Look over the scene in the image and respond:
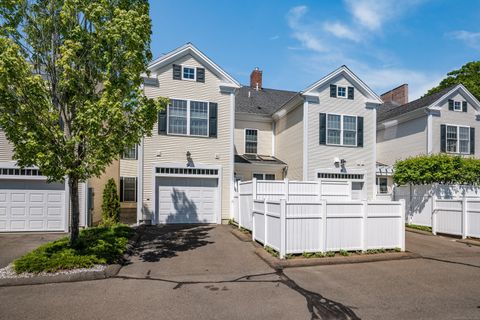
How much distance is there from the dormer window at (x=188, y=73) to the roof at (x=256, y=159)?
5281mm

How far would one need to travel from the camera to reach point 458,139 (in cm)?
1944

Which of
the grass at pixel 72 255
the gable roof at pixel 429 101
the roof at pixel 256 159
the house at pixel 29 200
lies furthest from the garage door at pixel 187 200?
the gable roof at pixel 429 101

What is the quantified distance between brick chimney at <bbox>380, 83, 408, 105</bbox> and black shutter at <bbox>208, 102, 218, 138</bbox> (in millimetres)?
20303

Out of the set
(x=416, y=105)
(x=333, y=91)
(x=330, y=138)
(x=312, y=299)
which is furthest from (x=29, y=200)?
(x=416, y=105)

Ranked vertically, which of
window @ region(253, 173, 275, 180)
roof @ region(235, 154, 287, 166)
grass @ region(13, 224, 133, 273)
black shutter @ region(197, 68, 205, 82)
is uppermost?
black shutter @ region(197, 68, 205, 82)

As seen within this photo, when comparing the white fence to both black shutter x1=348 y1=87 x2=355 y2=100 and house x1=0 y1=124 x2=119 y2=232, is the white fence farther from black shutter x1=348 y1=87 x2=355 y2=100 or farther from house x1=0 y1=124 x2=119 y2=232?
black shutter x1=348 y1=87 x2=355 y2=100

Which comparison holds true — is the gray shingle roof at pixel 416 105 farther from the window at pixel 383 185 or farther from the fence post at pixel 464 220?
the fence post at pixel 464 220

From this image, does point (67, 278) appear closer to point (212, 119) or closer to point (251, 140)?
point (212, 119)

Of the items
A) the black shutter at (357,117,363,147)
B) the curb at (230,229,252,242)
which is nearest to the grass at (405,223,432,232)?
the black shutter at (357,117,363,147)

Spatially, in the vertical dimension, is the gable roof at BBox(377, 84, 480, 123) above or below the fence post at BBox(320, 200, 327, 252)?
above

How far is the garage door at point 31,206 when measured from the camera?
13000mm

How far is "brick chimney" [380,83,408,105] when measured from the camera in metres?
28.5

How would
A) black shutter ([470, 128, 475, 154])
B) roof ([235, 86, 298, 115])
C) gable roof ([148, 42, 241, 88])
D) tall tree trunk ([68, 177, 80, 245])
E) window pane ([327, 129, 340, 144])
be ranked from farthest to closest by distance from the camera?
roof ([235, 86, 298, 115]) < black shutter ([470, 128, 475, 154]) < window pane ([327, 129, 340, 144]) < gable roof ([148, 42, 241, 88]) < tall tree trunk ([68, 177, 80, 245])

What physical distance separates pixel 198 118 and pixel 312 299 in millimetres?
11468
